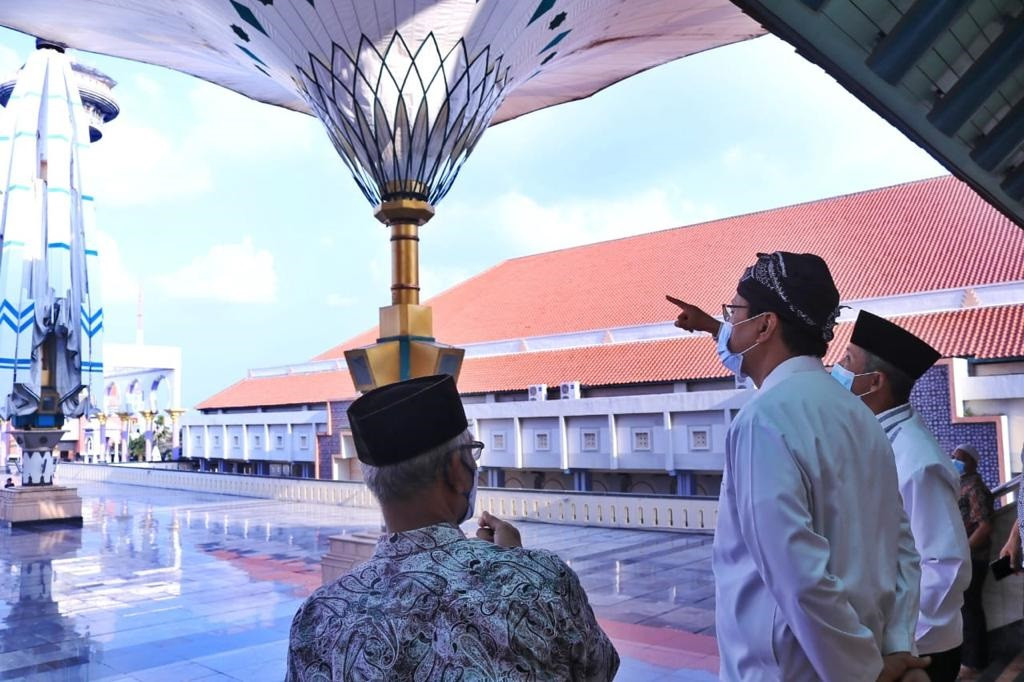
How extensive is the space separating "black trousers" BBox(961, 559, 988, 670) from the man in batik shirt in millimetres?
3835

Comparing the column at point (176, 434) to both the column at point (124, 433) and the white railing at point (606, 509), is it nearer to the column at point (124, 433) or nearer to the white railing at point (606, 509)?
the column at point (124, 433)

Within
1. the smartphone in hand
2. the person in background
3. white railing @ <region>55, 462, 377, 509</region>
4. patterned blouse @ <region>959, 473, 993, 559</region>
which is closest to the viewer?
the smartphone in hand

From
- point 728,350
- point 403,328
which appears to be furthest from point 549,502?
point 728,350

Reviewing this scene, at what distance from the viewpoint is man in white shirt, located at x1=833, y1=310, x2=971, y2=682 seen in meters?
2.08

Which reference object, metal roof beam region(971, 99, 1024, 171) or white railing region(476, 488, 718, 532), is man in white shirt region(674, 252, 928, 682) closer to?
metal roof beam region(971, 99, 1024, 171)

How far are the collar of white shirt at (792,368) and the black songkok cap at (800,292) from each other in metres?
0.06

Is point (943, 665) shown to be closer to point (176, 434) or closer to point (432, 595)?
point (432, 595)

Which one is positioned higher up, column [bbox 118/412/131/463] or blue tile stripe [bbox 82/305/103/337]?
blue tile stripe [bbox 82/305/103/337]

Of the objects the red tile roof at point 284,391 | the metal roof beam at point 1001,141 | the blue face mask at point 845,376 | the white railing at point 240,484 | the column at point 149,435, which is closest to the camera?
the blue face mask at point 845,376

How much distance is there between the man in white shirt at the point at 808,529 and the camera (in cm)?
138

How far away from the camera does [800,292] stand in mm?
1666

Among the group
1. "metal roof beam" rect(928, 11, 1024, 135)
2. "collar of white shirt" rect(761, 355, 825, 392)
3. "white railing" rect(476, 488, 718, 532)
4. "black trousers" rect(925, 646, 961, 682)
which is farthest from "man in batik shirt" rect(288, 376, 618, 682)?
"white railing" rect(476, 488, 718, 532)

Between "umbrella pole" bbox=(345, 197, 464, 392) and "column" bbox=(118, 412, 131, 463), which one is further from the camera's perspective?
"column" bbox=(118, 412, 131, 463)

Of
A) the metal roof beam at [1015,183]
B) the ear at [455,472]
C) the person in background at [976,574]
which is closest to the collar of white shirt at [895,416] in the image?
the ear at [455,472]
